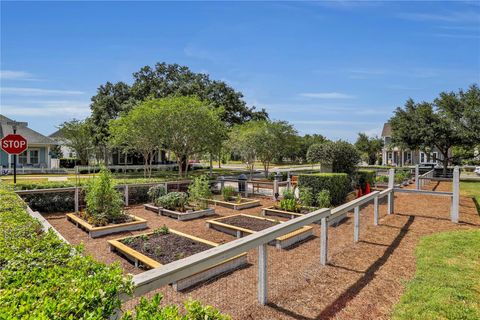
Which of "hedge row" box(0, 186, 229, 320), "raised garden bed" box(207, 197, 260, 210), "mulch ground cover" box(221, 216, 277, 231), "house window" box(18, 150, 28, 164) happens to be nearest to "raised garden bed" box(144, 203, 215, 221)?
"raised garden bed" box(207, 197, 260, 210)

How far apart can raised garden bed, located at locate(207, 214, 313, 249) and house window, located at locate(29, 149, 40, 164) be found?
28947 mm

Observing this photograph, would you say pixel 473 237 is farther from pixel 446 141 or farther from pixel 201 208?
pixel 446 141

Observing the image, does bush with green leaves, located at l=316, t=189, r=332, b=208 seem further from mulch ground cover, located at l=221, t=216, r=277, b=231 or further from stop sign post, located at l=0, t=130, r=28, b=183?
stop sign post, located at l=0, t=130, r=28, b=183

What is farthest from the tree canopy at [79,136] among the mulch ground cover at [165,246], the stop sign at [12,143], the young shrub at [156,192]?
the mulch ground cover at [165,246]

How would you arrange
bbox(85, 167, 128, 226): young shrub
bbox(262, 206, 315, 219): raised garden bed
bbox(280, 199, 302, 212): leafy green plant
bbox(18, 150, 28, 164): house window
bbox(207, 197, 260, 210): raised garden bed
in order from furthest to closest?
bbox(18, 150, 28, 164): house window
bbox(207, 197, 260, 210): raised garden bed
bbox(280, 199, 302, 212): leafy green plant
bbox(262, 206, 315, 219): raised garden bed
bbox(85, 167, 128, 226): young shrub

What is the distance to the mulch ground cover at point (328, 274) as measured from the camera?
350cm

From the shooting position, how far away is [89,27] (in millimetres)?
9688

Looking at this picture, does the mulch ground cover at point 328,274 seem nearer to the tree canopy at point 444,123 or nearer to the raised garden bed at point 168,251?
the raised garden bed at point 168,251

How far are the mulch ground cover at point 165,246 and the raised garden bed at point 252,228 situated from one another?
132 centimetres

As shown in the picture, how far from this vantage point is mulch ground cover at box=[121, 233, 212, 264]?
529cm

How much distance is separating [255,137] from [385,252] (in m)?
16.6

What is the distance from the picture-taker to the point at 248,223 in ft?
25.8

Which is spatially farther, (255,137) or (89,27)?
(255,137)

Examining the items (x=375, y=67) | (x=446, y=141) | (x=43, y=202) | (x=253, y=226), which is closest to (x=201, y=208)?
(x=253, y=226)
